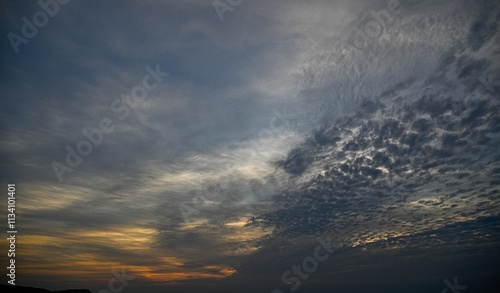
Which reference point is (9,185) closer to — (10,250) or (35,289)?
(10,250)

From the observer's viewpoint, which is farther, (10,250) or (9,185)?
(9,185)

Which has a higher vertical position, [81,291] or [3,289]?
[3,289]

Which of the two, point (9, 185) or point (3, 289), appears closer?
point (9, 185)

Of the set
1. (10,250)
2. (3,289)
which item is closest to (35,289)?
(3,289)

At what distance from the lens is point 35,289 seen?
48.3m

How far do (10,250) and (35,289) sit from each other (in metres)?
23.1

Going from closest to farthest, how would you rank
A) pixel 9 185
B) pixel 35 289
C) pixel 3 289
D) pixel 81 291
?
pixel 9 185, pixel 3 289, pixel 35 289, pixel 81 291

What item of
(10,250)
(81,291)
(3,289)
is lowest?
(81,291)

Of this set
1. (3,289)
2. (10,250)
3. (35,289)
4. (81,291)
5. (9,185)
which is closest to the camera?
(10,250)

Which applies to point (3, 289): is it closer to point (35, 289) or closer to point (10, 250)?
point (35, 289)

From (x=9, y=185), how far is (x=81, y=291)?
28.0 metres

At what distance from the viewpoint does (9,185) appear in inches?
1427

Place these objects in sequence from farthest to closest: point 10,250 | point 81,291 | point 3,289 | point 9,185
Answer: point 81,291 → point 3,289 → point 9,185 → point 10,250

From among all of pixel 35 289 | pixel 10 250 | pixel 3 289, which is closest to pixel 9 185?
pixel 10 250
